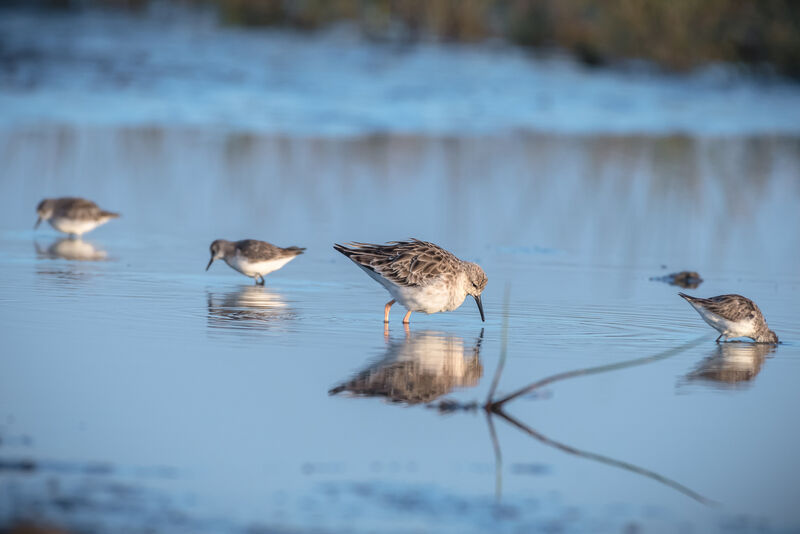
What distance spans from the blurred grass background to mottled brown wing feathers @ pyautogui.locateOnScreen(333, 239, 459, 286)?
2873 centimetres

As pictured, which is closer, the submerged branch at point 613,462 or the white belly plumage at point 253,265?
the submerged branch at point 613,462

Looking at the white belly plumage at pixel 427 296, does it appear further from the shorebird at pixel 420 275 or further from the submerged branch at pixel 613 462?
the submerged branch at pixel 613 462

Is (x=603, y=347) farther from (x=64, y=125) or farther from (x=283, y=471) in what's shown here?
(x=64, y=125)

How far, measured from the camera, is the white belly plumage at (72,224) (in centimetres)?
1406

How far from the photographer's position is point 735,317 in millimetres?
10062

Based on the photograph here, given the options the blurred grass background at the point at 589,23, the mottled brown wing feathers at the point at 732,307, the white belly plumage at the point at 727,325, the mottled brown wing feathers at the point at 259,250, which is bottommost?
the white belly plumage at the point at 727,325

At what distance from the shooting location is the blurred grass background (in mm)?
38156

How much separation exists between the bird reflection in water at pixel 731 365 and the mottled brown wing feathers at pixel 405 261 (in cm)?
228

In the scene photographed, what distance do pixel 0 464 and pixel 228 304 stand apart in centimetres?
493

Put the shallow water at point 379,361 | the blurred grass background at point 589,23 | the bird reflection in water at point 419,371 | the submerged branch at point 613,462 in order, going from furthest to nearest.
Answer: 1. the blurred grass background at point 589,23
2. the bird reflection in water at point 419,371
3. the submerged branch at point 613,462
4. the shallow water at point 379,361

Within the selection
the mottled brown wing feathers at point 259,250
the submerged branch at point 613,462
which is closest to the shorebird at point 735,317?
the submerged branch at point 613,462

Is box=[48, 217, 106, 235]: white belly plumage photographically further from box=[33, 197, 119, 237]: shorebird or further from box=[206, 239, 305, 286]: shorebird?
box=[206, 239, 305, 286]: shorebird

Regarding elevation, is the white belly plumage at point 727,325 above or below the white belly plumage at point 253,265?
below

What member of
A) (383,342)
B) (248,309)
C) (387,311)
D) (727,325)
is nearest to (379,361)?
(383,342)
